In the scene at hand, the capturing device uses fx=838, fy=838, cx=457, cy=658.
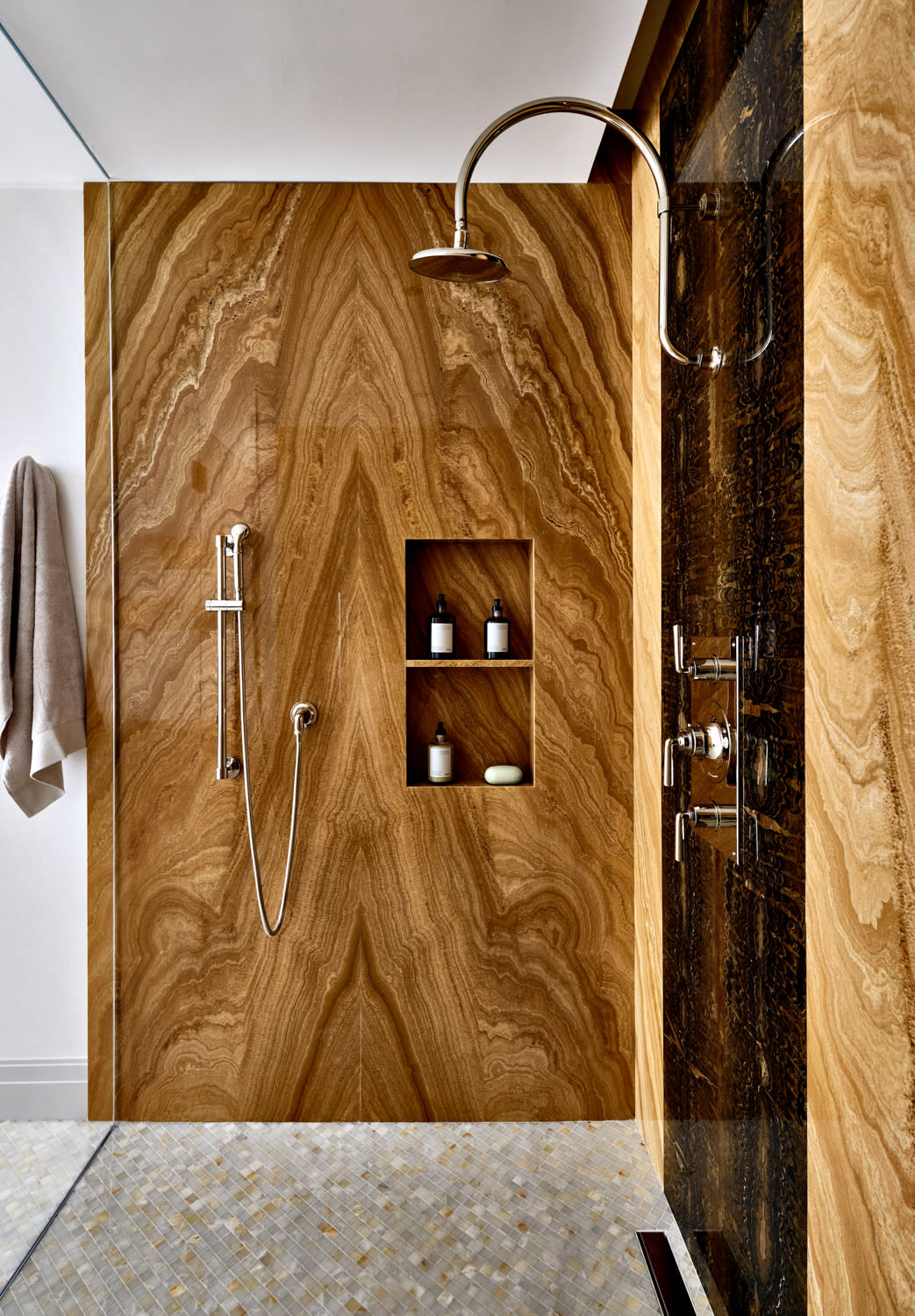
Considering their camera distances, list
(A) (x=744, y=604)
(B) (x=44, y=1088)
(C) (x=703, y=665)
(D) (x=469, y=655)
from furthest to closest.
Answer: (D) (x=469, y=655) < (B) (x=44, y=1088) < (C) (x=703, y=665) < (A) (x=744, y=604)

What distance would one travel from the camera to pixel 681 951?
160 cm

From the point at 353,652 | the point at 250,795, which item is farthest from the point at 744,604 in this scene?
the point at 250,795

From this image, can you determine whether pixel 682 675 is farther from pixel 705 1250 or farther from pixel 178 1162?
pixel 178 1162

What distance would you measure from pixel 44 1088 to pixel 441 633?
1.29 metres

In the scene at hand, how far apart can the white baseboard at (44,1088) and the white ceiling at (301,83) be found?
1637 mm

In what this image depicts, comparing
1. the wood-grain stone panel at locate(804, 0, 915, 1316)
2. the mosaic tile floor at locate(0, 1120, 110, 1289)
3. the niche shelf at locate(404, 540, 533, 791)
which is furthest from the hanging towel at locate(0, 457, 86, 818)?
the wood-grain stone panel at locate(804, 0, 915, 1316)

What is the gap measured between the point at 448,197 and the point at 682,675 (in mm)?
1281

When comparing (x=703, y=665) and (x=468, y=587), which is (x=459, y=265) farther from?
(x=468, y=587)

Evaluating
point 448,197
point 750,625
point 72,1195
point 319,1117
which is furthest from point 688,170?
point 72,1195

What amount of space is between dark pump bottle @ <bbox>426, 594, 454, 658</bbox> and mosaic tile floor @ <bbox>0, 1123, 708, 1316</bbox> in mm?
1135

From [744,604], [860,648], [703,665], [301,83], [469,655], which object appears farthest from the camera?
[469,655]

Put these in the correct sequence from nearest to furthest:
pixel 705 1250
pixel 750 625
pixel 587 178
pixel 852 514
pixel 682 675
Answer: pixel 852 514, pixel 750 625, pixel 705 1250, pixel 682 675, pixel 587 178

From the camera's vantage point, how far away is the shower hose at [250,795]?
A: 6.40ft

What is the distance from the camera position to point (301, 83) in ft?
5.32
